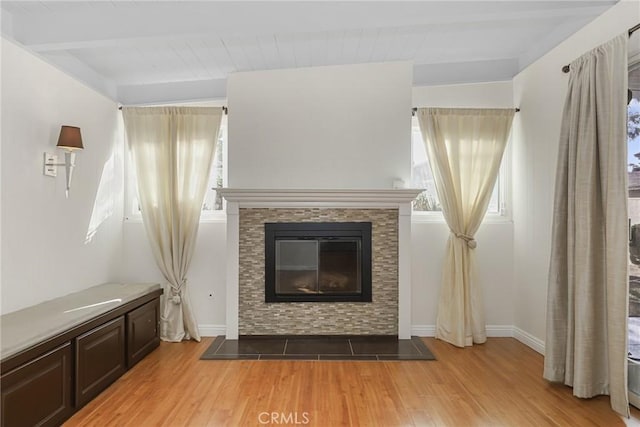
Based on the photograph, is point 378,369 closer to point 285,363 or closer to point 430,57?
point 285,363

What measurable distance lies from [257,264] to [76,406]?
191 centimetres

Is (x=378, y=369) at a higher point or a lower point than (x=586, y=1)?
lower

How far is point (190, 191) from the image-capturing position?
13.3 ft

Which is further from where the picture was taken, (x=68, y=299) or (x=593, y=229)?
(x=68, y=299)

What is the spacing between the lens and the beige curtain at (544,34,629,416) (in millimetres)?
2479

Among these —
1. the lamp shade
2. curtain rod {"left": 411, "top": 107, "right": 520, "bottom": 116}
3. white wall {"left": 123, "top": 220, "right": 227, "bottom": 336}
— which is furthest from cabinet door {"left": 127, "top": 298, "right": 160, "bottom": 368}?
curtain rod {"left": 411, "top": 107, "right": 520, "bottom": 116}

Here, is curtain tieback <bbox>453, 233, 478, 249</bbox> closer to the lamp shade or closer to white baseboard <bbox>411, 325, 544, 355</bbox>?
white baseboard <bbox>411, 325, 544, 355</bbox>

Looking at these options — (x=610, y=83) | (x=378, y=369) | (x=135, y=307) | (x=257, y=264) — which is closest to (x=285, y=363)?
(x=378, y=369)

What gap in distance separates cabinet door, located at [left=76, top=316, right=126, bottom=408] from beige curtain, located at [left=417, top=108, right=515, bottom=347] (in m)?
2.92

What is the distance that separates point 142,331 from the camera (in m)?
3.51

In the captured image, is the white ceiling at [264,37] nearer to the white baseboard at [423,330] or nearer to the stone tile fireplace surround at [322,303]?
the stone tile fireplace surround at [322,303]

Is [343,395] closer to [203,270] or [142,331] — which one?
[142,331]

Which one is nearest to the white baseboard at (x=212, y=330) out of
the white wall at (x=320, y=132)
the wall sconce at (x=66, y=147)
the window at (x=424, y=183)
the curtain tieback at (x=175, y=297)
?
the curtain tieback at (x=175, y=297)

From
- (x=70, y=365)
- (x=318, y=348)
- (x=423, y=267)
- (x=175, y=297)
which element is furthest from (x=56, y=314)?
(x=423, y=267)
